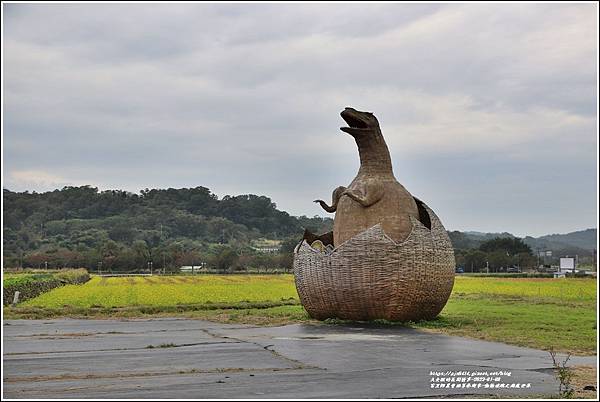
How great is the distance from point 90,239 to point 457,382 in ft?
287

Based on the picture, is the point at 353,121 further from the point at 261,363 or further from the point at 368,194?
the point at 261,363

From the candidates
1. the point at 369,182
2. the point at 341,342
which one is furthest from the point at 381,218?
the point at 341,342

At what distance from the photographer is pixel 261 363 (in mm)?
10461

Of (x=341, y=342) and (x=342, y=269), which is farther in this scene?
(x=342, y=269)

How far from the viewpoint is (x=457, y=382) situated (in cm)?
886

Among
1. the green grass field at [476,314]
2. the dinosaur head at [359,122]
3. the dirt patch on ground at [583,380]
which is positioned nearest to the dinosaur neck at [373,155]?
the dinosaur head at [359,122]

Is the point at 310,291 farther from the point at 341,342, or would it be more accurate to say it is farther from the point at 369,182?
the point at 341,342

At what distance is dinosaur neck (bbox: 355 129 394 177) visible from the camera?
17.7 metres

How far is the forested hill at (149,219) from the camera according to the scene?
303 ft

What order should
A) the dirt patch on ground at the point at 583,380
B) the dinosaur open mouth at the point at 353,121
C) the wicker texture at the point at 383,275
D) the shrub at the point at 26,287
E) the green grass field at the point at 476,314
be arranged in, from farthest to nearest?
the shrub at the point at 26,287 → the dinosaur open mouth at the point at 353,121 → the wicker texture at the point at 383,275 → the green grass field at the point at 476,314 → the dirt patch on ground at the point at 583,380

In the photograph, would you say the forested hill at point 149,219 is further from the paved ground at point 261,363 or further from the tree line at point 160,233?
the paved ground at point 261,363

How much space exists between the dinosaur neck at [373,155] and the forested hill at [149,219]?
232ft

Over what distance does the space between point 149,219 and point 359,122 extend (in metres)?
94.7

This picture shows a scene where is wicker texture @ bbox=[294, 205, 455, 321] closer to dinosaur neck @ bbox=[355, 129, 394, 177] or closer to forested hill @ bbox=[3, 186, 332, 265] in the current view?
dinosaur neck @ bbox=[355, 129, 394, 177]
